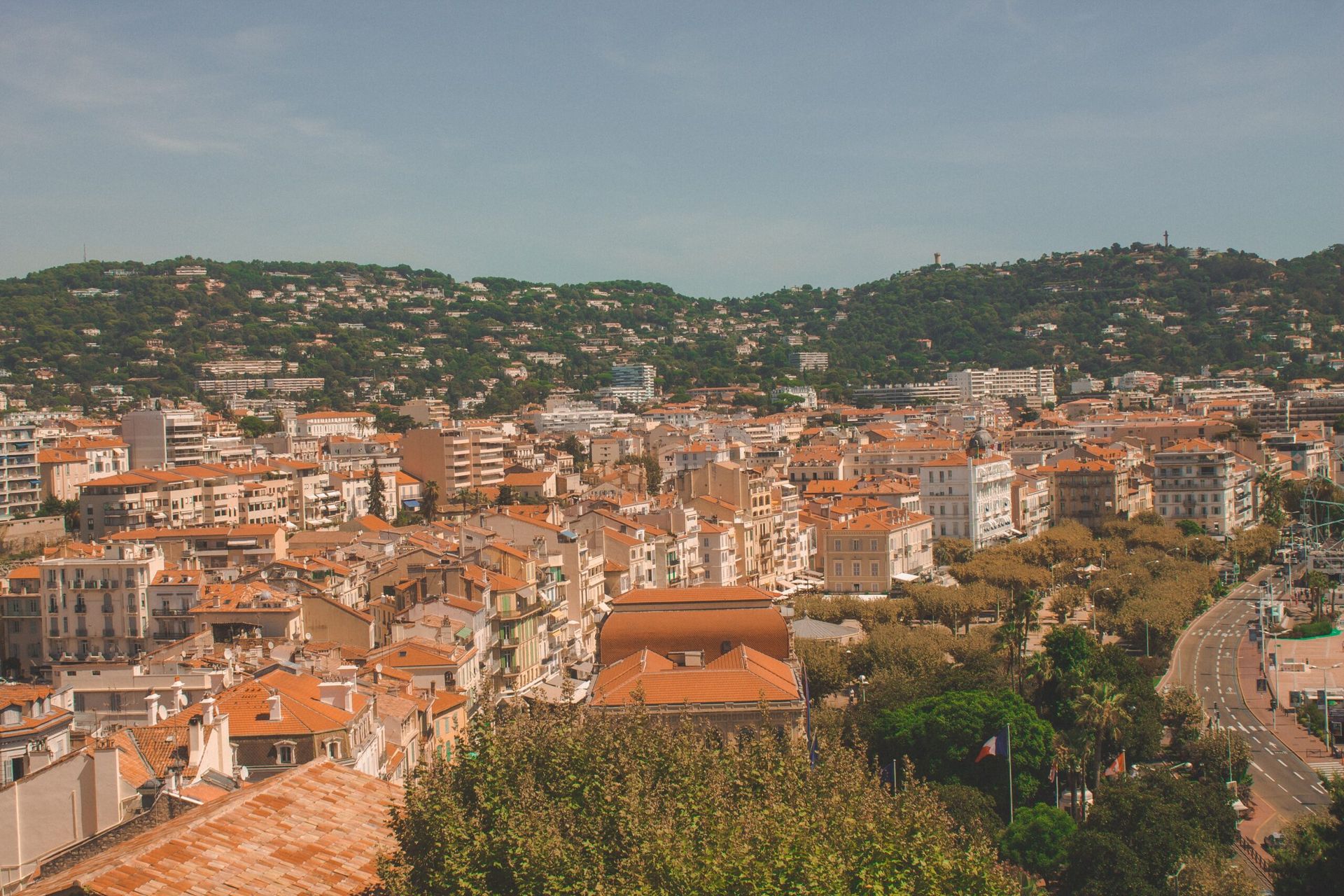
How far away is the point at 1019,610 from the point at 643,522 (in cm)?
1823

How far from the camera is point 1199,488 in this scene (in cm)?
10262

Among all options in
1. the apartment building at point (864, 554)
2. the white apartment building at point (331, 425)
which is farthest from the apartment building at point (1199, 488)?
the white apartment building at point (331, 425)

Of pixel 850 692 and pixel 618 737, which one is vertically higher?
pixel 618 737

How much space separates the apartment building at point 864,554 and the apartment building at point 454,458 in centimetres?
3404

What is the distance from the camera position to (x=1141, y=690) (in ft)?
149

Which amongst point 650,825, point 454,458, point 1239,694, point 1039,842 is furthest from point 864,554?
point 650,825

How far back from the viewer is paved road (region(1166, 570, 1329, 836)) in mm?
39375

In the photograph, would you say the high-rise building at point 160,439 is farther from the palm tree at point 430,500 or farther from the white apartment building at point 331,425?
the white apartment building at point 331,425

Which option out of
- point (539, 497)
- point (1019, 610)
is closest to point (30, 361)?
point (539, 497)

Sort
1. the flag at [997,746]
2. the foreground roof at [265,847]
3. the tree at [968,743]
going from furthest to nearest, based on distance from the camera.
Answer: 1. the tree at [968,743]
2. the flag at [997,746]
3. the foreground roof at [265,847]

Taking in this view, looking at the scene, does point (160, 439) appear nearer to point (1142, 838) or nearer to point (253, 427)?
point (253, 427)

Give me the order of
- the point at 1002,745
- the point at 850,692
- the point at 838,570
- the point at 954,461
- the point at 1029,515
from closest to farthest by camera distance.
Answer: the point at 1002,745 < the point at 850,692 < the point at 838,570 < the point at 954,461 < the point at 1029,515

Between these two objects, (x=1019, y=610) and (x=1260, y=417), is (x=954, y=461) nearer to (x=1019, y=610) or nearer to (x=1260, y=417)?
(x=1019, y=610)

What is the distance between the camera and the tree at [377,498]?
89.2 m
